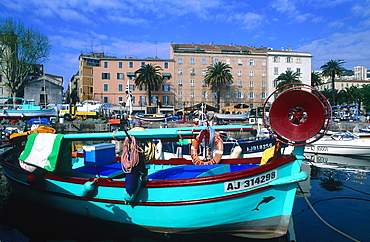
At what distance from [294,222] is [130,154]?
528cm

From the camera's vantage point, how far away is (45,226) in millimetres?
7684

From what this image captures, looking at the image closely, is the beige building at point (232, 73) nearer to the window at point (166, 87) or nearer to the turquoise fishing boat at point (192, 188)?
the window at point (166, 87)

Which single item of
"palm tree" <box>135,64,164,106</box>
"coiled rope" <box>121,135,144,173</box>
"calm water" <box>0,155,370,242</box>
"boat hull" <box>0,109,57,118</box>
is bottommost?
"calm water" <box>0,155,370,242</box>

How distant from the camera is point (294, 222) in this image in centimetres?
777

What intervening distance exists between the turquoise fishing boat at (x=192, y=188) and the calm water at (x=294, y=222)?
0.56 m

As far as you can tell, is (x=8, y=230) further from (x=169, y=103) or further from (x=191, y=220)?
(x=169, y=103)

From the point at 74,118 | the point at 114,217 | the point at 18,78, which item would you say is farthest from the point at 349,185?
the point at 18,78

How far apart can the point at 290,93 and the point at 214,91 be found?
160 feet

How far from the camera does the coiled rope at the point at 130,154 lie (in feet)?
20.0

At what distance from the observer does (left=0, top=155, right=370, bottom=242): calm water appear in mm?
6934

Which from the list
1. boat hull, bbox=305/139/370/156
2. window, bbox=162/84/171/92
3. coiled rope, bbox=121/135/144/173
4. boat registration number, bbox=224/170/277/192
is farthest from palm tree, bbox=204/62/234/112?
coiled rope, bbox=121/135/144/173

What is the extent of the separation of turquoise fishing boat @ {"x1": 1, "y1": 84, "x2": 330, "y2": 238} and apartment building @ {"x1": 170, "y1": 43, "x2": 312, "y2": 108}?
45.9 meters

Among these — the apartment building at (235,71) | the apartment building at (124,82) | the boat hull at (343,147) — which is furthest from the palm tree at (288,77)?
the boat hull at (343,147)

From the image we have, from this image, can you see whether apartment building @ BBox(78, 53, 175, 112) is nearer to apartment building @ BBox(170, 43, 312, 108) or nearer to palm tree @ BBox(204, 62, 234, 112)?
apartment building @ BBox(170, 43, 312, 108)
